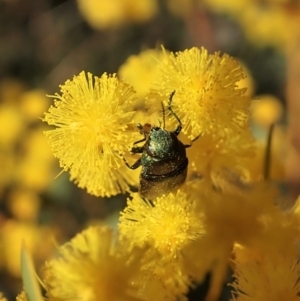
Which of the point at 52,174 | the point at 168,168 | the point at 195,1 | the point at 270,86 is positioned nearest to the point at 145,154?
the point at 168,168

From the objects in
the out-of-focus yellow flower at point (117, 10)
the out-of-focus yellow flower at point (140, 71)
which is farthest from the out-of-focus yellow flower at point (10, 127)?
the out-of-focus yellow flower at point (140, 71)

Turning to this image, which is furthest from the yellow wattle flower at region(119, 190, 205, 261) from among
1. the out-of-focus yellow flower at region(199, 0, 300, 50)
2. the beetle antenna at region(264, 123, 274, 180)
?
the out-of-focus yellow flower at region(199, 0, 300, 50)

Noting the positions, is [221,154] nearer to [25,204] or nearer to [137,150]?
[137,150]

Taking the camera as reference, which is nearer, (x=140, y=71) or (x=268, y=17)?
(x=140, y=71)

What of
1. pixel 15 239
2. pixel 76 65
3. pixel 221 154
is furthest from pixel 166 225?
pixel 76 65

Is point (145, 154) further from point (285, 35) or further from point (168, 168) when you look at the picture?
point (285, 35)

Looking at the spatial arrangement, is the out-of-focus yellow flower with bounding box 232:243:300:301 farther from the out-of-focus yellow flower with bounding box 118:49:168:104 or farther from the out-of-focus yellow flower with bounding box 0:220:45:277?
the out-of-focus yellow flower with bounding box 0:220:45:277

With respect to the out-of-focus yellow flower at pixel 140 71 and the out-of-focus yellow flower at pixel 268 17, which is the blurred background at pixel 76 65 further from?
the out-of-focus yellow flower at pixel 140 71
